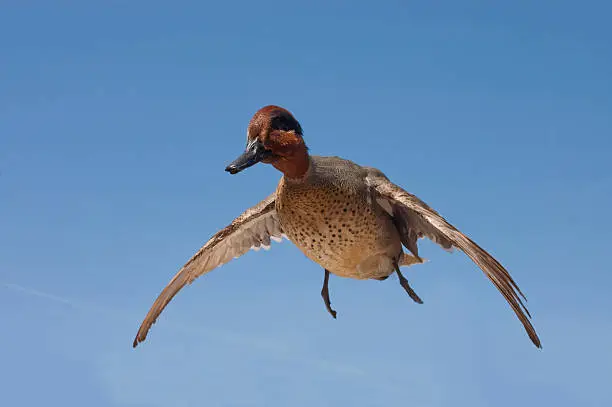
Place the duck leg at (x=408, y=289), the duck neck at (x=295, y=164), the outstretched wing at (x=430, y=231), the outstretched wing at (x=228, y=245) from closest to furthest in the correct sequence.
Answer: the outstretched wing at (x=430, y=231), the duck neck at (x=295, y=164), the duck leg at (x=408, y=289), the outstretched wing at (x=228, y=245)

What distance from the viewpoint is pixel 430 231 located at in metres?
8.91

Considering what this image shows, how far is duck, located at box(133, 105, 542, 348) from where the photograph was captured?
7.16 metres

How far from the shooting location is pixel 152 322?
31.7 feet

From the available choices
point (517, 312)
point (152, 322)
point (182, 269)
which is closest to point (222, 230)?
point (182, 269)

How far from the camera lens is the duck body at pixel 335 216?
8055 mm

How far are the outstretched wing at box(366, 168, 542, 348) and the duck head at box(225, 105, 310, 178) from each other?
4.50 feet

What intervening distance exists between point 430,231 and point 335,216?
141 cm

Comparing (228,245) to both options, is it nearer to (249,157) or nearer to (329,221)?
(329,221)

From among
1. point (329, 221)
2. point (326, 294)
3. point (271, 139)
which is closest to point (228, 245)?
point (326, 294)

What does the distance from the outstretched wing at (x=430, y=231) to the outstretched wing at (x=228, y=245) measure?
1.54 meters

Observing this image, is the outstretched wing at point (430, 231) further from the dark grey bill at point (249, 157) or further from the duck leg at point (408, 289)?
the dark grey bill at point (249, 157)

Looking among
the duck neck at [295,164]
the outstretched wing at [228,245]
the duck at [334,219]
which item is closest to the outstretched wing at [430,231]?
the duck at [334,219]

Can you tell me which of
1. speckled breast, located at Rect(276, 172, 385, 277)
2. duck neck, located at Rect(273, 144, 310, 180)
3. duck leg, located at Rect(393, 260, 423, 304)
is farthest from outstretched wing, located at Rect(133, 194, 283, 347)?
duck leg, located at Rect(393, 260, 423, 304)

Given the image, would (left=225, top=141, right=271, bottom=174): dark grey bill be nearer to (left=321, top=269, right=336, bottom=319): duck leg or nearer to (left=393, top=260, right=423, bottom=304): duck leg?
(left=393, top=260, right=423, bottom=304): duck leg
